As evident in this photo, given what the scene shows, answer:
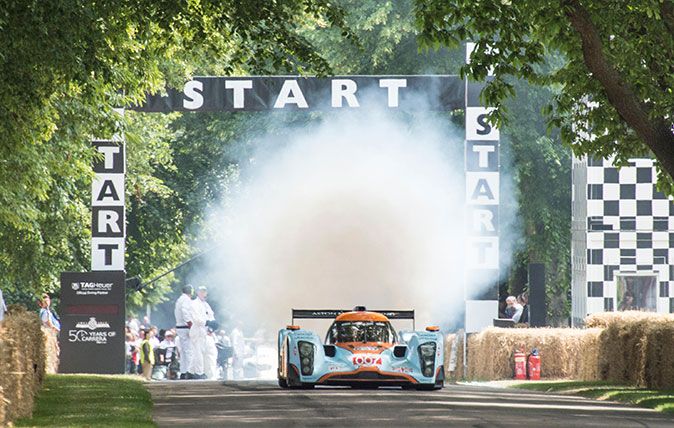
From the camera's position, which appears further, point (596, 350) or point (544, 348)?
point (544, 348)

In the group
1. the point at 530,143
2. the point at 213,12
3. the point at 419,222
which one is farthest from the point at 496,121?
the point at 530,143

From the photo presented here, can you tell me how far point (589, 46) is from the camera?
18734 millimetres

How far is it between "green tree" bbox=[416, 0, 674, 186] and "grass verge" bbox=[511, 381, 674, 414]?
2918mm

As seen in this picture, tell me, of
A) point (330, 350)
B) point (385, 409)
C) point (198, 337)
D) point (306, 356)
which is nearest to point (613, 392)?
point (330, 350)

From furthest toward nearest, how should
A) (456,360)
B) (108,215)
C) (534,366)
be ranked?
(456,360)
(108,215)
(534,366)

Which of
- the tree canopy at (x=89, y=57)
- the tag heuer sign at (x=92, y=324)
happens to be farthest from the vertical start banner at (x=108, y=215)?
the tag heuer sign at (x=92, y=324)

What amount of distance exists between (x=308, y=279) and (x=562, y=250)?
9889 mm

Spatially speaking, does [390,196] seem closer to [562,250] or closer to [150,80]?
[562,250]

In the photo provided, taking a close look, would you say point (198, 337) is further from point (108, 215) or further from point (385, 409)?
point (385, 409)

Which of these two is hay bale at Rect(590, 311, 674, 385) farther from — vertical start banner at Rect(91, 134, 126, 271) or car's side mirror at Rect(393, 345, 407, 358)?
vertical start banner at Rect(91, 134, 126, 271)

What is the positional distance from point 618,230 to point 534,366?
3.20 meters

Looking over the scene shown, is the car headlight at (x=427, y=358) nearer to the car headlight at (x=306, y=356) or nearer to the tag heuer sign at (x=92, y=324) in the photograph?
the car headlight at (x=306, y=356)

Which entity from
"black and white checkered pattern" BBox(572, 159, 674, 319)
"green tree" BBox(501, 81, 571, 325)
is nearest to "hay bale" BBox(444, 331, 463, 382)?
"black and white checkered pattern" BBox(572, 159, 674, 319)

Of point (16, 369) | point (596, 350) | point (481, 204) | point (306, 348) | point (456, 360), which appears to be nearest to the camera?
point (16, 369)
